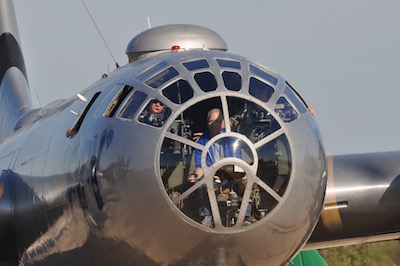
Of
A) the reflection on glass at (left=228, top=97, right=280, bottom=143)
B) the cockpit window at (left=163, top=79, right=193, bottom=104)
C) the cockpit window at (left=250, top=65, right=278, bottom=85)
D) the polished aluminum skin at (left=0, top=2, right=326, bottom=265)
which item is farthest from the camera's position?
the cockpit window at (left=250, top=65, right=278, bottom=85)

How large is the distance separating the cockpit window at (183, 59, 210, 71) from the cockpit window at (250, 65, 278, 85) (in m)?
0.48

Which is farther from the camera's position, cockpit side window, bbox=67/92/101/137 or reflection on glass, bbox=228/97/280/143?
cockpit side window, bbox=67/92/101/137

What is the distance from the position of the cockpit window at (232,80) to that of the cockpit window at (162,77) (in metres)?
→ 0.49

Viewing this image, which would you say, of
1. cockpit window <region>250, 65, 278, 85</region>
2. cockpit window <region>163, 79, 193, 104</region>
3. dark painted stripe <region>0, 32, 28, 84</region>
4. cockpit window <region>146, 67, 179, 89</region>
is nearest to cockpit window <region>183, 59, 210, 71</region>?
cockpit window <region>146, 67, 179, 89</region>

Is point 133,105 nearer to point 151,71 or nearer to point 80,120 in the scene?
point 151,71

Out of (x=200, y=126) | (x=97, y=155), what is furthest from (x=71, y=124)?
(x=200, y=126)

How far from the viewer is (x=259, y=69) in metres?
9.95

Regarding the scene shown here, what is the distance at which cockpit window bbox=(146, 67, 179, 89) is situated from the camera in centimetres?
952

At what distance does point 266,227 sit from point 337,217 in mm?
5173

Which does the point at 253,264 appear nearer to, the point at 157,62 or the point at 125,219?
the point at 125,219

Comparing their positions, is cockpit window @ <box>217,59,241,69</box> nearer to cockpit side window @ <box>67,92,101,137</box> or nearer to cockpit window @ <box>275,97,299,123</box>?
cockpit window @ <box>275,97,299,123</box>

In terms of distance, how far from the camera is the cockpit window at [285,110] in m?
9.42

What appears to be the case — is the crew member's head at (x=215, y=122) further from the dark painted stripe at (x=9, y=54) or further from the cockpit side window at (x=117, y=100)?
the dark painted stripe at (x=9, y=54)

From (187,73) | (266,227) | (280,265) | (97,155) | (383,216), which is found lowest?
(383,216)
